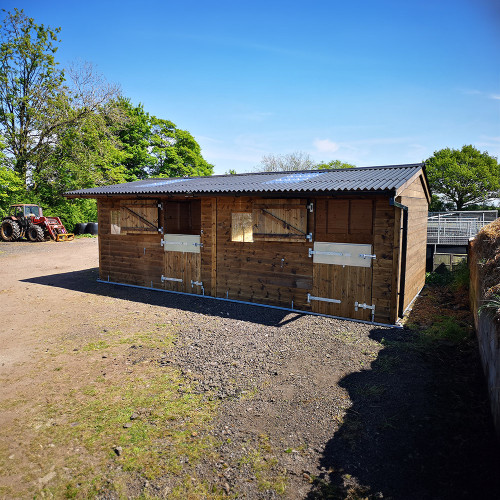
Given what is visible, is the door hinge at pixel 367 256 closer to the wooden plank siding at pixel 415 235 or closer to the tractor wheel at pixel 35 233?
the wooden plank siding at pixel 415 235

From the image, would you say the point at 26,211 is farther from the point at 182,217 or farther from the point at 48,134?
the point at 182,217

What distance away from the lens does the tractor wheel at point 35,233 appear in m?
20.0

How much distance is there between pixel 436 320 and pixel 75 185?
2417 centimetres

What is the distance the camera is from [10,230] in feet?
67.7

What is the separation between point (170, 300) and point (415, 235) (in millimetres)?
6071

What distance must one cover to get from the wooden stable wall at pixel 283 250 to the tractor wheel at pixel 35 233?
12246 millimetres

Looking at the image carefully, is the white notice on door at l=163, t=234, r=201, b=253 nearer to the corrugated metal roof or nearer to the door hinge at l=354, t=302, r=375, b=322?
the corrugated metal roof

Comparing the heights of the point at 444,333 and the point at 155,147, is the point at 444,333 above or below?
below

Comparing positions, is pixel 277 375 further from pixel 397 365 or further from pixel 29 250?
pixel 29 250

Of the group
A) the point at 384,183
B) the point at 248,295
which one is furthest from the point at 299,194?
the point at 248,295

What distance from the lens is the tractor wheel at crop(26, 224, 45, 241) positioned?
65.6 ft

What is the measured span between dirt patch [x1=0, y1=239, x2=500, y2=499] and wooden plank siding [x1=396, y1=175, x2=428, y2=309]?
1.23 m

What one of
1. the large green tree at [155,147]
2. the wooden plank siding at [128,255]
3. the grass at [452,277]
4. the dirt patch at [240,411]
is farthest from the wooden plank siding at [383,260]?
the large green tree at [155,147]

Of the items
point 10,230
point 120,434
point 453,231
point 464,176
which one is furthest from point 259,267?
point 464,176
